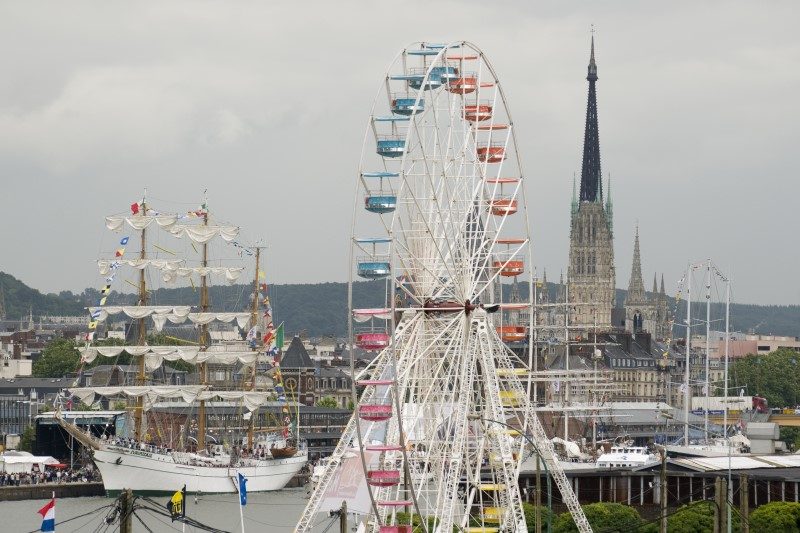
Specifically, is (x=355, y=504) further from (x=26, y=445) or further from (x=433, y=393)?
(x=26, y=445)

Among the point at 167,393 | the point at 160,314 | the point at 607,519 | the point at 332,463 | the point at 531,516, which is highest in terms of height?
the point at 160,314

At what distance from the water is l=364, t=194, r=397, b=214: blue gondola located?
25.4 m

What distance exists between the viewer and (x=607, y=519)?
83.4 metres

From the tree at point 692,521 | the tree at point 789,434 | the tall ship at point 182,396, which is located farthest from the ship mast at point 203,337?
the tree at point 692,521

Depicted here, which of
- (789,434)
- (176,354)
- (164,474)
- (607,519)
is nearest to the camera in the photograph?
(607,519)

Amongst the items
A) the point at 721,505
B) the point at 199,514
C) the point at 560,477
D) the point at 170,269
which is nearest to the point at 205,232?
the point at 170,269

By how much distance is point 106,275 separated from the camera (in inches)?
5773

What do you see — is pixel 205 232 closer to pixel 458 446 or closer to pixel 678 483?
pixel 678 483

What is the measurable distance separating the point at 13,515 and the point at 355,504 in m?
42.1

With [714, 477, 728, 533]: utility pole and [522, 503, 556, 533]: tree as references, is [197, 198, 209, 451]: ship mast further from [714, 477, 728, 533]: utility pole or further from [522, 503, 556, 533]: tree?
[714, 477, 728, 533]: utility pole

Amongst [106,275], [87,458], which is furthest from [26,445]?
[106,275]

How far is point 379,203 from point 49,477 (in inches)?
2767

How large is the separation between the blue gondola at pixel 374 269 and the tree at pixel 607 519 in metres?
16.8

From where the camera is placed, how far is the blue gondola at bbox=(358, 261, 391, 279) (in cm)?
6981
